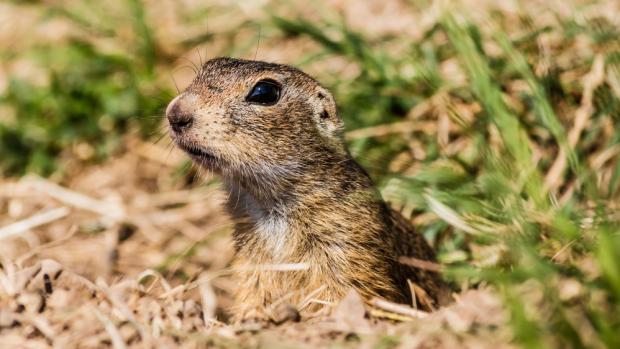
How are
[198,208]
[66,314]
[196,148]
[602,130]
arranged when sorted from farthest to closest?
[198,208]
[602,130]
[196,148]
[66,314]

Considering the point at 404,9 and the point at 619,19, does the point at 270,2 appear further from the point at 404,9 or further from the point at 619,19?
the point at 619,19

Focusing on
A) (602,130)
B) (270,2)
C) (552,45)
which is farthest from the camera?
(270,2)

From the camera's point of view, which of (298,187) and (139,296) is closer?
(139,296)

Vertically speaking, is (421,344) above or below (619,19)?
below

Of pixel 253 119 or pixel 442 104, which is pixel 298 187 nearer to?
pixel 253 119

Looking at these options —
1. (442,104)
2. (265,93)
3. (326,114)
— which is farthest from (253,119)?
(442,104)

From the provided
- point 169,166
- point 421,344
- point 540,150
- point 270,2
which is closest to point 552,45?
point 540,150

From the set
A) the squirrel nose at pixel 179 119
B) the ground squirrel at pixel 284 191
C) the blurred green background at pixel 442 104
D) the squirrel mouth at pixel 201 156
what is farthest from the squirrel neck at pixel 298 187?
the blurred green background at pixel 442 104
